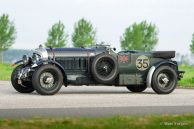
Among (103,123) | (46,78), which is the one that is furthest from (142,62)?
(103,123)

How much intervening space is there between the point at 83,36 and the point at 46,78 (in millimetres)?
58322

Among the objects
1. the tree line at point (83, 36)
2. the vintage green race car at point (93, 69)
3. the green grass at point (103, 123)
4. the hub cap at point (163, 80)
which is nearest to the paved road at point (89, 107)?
the green grass at point (103, 123)

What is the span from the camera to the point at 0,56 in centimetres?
7306

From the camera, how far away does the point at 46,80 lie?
15.8 meters

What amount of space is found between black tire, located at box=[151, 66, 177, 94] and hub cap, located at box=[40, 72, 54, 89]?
3234 millimetres

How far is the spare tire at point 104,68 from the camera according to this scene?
1639 cm

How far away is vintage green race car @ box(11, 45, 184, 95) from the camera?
1591 centimetres

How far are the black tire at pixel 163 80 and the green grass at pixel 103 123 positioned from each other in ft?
25.3

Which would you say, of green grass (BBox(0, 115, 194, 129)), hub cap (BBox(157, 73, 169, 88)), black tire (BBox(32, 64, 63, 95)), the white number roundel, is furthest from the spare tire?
green grass (BBox(0, 115, 194, 129))

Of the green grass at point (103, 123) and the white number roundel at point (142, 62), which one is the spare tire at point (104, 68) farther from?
the green grass at point (103, 123)

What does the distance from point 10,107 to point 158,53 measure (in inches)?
273

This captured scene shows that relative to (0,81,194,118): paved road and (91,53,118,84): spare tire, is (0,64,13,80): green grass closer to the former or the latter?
(91,53,118,84): spare tire

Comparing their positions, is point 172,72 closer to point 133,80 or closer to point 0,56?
point 133,80

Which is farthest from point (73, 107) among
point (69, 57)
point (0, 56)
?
point (0, 56)
